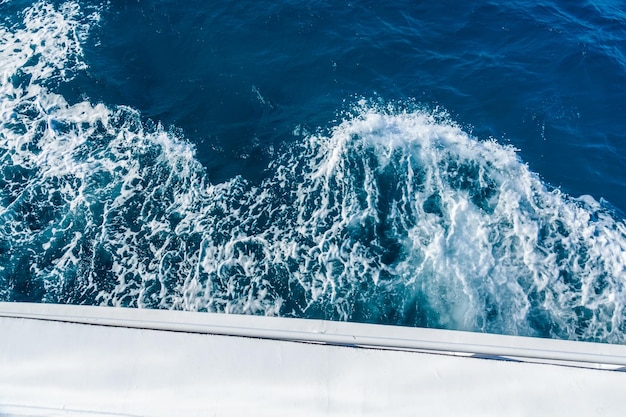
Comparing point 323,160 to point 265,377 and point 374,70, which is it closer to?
point 374,70

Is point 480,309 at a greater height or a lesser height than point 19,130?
lesser

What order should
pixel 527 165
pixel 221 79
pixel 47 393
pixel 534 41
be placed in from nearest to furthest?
pixel 47 393 → pixel 527 165 → pixel 221 79 → pixel 534 41

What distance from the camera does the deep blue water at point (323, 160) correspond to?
36.0 ft

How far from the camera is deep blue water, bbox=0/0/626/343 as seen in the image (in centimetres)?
1098

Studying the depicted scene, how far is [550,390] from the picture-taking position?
268 inches

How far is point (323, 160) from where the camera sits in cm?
1329

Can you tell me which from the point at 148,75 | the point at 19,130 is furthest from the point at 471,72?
the point at 19,130

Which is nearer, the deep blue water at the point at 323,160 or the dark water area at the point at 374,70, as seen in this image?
the deep blue water at the point at 323,160

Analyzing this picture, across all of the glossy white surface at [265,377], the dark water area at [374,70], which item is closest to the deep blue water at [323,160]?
the dark water area at [374,70]

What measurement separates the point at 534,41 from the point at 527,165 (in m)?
6.13

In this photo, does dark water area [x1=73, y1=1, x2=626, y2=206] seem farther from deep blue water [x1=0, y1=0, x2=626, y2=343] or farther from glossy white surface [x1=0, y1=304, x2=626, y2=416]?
glossy white surface [x1=0, y1=304, x2=626, y2=416]

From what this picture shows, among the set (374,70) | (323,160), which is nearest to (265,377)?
(323,160)

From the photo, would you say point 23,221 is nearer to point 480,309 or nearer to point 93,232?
point 93,232

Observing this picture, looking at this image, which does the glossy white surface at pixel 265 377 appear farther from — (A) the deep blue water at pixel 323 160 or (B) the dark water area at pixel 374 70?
(B) the dark water area at pixel 374 70
